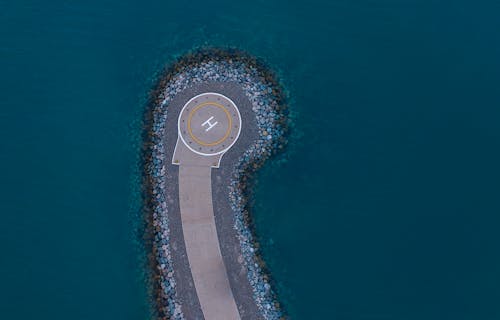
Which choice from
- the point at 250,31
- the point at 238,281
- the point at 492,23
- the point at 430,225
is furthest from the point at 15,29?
the point at 492,23

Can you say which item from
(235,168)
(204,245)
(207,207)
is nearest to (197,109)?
(235,168)

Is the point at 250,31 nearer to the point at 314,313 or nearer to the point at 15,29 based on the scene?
the point at 15,29

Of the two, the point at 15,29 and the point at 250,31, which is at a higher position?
the point at 15,29

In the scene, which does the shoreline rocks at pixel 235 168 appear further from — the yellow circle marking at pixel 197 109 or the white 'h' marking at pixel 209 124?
the white 'h' marking at pixel 209 124

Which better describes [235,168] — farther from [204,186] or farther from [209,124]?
[209,124]

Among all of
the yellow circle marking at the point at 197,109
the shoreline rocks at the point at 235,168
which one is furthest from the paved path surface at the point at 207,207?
the shoreline rocks at the point at 235,168

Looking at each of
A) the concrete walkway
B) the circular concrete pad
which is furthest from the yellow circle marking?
the concrete walkway

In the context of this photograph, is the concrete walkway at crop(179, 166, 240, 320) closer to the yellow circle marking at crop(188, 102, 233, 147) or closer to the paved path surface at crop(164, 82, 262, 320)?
the paved path surface at crop(164, 82, 262, 320)
